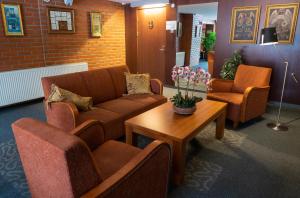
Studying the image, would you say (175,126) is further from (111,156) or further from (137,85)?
(137,85)

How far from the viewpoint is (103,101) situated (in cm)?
321

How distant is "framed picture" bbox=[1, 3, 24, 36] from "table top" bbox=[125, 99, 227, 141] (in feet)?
10.4

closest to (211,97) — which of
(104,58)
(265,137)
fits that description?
(265,137)

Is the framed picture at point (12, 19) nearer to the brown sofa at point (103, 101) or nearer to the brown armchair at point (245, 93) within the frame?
the brown sofa at point (103, 101)

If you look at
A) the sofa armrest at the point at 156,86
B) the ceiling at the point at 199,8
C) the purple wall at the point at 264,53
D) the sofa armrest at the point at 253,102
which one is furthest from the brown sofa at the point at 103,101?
the ceiling at the point at 199,8

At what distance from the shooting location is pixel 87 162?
3.38ft

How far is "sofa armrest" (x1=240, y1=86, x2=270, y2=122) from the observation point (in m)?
3.15

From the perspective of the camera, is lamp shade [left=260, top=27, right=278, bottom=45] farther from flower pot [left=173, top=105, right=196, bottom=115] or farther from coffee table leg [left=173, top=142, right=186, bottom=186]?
coffee table leg [left=173, top=142, right=186, bottom=186]

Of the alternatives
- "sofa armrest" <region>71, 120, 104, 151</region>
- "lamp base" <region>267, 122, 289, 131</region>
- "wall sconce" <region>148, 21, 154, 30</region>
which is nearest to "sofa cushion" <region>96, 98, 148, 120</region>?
"sofa armrest" <region>71, 120, 104, 151</region>

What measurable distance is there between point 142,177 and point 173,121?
1.03 m

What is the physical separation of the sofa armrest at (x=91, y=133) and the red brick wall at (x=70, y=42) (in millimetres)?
3182

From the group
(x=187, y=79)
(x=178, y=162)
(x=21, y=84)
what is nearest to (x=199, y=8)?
(x=187, y=79)

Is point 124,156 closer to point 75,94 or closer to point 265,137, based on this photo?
point 75,94

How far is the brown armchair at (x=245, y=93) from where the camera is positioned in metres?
3.17
